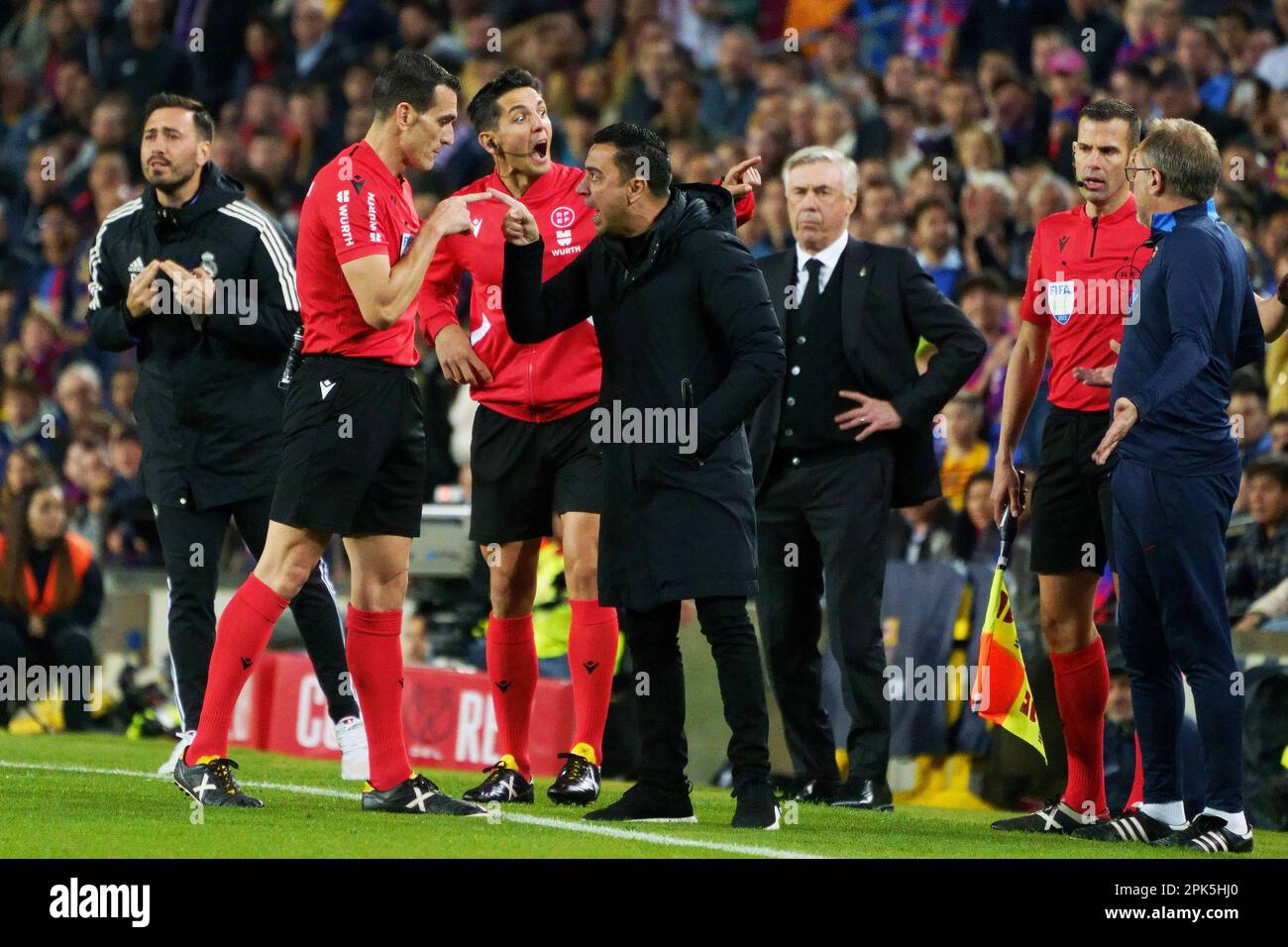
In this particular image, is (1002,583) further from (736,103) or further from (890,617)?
(736,103)

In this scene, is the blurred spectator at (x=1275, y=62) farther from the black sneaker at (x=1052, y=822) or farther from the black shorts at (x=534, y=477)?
the black shorts at (x=534, y=477)

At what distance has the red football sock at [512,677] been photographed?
7.19m

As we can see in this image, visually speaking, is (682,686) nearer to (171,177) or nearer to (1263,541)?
(171,177)

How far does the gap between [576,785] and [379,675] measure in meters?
0.96

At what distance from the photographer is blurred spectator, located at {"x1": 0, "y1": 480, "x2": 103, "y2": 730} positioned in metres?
11.3

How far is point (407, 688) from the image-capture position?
10305 mm

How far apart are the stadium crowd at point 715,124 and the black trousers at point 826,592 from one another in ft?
6.62

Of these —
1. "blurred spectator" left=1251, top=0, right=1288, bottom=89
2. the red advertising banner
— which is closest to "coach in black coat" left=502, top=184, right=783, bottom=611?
the red advertising banner

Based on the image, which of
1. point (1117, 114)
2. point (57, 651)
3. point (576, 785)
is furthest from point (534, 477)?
point (57, 651)

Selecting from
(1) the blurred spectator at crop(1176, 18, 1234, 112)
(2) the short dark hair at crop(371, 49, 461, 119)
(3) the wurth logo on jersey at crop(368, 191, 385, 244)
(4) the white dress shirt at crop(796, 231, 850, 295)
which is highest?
(1) the blurred spectator at crop(1176, 18, 1234, 112)

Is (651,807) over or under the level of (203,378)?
under

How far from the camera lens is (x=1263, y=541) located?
9039 millimetres

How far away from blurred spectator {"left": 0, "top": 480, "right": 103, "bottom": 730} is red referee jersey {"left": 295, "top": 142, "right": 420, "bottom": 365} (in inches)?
215

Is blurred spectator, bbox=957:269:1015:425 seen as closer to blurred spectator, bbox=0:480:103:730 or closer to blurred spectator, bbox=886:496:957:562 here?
blurred spectator, bbox=886:496:957:562
